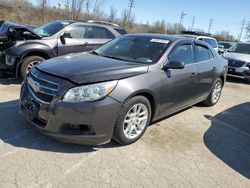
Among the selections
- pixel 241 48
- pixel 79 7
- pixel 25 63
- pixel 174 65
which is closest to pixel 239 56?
pixel 241 48

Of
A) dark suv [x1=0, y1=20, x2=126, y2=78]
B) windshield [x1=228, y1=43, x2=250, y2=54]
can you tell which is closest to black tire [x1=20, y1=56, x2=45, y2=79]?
dark suv [x1=0, y1=20, x2=126, y2=78]

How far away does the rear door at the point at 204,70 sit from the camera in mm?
5598

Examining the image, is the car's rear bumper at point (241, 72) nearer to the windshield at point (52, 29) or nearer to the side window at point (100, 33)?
the side window at point (100, 33)

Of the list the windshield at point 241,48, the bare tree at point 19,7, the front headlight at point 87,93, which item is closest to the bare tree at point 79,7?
the bare tree at point 19,7

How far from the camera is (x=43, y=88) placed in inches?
147

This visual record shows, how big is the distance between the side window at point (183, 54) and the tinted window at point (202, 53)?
30 cm

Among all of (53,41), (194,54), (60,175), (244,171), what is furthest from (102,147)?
(53,41)

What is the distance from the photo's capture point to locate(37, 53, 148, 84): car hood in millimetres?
3673

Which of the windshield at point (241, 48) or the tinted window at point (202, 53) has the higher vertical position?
the tinted window at point (202, 53)

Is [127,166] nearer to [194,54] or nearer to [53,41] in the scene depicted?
[194,54]

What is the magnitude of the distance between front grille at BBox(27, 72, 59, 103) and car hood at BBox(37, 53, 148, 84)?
153 millimetres

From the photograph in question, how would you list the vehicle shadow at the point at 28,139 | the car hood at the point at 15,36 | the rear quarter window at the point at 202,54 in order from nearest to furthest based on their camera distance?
1. the vehicle shadow at the point at 28,139
2. the rear quarter window at the point at 202,54
3. the car hood at the point at 15,36

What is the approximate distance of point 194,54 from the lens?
5566 mm

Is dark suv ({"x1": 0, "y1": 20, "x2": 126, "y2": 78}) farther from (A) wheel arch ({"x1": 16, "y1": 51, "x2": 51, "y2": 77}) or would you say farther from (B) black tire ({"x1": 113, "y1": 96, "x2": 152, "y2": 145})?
(B) black tire ({"x1": 113, "y1": 96, "x2": 152, "y2": 145})
